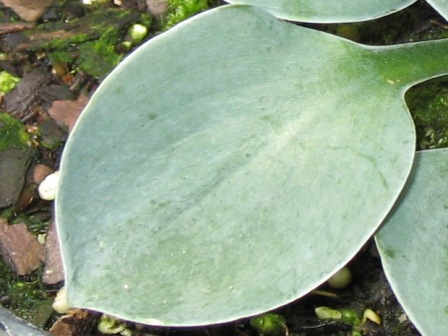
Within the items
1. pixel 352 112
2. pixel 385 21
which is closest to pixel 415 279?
pixel 352 112

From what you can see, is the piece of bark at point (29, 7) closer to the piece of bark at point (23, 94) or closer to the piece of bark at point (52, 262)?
the piece of bark at point (23, 94)

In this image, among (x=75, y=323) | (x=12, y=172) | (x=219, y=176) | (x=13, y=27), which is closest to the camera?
(x=219, y=176)

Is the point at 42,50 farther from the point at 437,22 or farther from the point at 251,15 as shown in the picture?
the point at 437,22

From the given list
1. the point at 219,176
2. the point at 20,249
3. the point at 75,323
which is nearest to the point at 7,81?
the point at 20,249

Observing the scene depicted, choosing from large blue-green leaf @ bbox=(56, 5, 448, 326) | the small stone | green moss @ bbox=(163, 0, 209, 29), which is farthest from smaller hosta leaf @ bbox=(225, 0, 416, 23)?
the small stone

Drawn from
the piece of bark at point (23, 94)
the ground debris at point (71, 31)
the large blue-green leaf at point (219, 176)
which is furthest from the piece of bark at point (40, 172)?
the large blue-green leaf at point (219, 176)

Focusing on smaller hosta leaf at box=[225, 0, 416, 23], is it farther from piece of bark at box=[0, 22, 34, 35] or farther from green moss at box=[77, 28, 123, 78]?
piece of bark at box=[0, 22, 34, 35]

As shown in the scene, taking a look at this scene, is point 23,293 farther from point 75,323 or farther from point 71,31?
point 71,31
